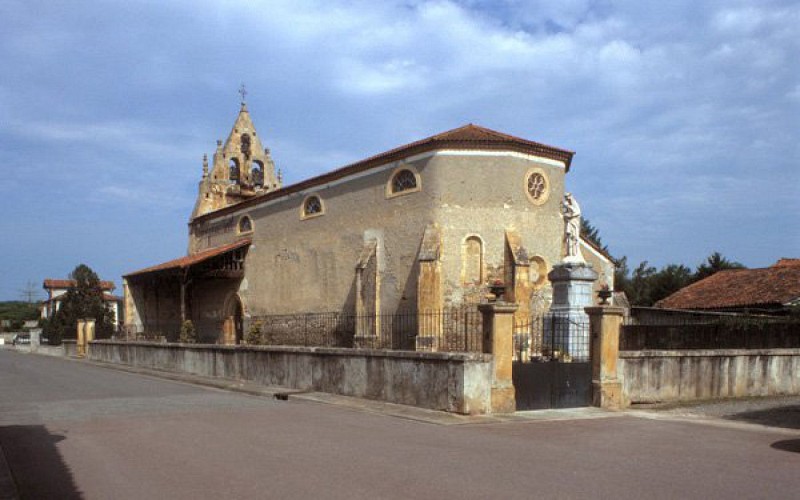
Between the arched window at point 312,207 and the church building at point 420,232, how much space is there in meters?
0.05

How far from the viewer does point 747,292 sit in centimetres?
2902

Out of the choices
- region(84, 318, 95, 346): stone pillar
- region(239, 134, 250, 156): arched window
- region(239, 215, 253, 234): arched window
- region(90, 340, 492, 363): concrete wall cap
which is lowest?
region(84, 318, 95, 346): stone pillar

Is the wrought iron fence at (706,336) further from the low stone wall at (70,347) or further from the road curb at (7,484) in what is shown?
the low stone wall at (70,347)

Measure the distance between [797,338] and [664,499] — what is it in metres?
13.4

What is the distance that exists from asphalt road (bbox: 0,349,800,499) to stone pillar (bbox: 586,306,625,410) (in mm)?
1391

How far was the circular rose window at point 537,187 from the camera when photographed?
75.2 feet

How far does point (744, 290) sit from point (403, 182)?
16624 mm

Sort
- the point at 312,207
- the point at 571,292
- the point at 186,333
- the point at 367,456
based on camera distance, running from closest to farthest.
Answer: the point at 367,456 < the point at 571,292 < the point at 312,207 < the point at 186,333

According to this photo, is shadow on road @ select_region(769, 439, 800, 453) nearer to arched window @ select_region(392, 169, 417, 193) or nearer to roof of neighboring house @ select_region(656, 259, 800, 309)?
arched window @ select_region(392, 169, 417, 193)

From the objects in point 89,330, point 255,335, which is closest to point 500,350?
point 255,335

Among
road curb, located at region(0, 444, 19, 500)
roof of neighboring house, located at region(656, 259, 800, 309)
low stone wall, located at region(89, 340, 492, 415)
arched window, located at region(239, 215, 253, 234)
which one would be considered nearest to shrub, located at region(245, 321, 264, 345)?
arched window, located at region(239, 215, 253, 234)

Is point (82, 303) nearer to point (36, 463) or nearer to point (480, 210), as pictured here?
point (480, 210)

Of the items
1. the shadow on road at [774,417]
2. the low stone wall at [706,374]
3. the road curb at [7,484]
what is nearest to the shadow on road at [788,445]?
the shadow on road at [774,417]

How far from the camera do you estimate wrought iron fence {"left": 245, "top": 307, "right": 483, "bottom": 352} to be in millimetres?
20422
